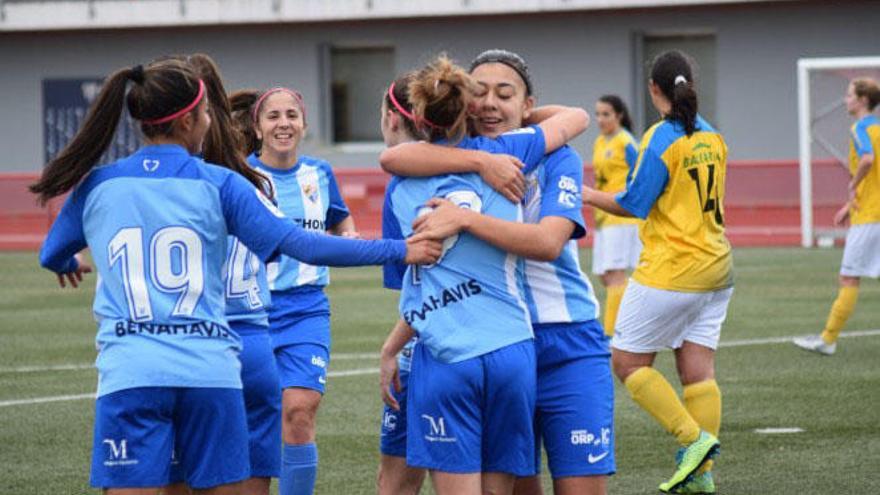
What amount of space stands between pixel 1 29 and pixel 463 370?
3330cm

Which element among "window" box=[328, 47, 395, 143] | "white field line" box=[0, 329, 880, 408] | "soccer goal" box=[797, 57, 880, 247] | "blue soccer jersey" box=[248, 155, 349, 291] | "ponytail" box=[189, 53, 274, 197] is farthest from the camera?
"window" box=[328, 47, 395, 143]

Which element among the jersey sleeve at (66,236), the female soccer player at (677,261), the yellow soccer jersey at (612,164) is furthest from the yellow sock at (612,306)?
the jersey sleeve at (66,236)

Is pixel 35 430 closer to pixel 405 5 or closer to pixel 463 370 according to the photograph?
pixel 463 370

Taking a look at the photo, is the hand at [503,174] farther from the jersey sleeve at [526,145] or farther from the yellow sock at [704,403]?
the yellow sock at [704,403]

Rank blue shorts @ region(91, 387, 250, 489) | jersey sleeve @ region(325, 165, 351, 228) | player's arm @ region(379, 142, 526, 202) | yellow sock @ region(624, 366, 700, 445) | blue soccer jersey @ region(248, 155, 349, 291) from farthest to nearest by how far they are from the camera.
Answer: yellow sock @ region(624, 366, 700, 445), jersey sleeve @ region(325, 165, 351, 228), blue soccer jersey @ region(248, 155, 349, 291), player's arm @ region(379, 142, 526, 202), blue shorts @ region(91, 387, 250, 489)

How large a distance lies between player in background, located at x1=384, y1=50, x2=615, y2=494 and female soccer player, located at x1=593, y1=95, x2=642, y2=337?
10280 mm

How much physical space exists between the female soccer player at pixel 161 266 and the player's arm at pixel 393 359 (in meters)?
0.60

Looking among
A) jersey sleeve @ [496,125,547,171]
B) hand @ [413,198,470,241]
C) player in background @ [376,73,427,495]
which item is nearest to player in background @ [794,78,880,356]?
player in background @ [376,73,427,495]

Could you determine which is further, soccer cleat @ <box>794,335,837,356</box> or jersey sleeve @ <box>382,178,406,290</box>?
soccer cleat @ <box>794,335,837,356</box>

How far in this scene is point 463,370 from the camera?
5527 millimetres

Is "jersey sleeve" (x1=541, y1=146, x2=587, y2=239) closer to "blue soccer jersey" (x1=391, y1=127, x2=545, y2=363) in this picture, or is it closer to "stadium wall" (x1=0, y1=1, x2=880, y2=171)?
"blue soccer jersey" (x1=391, y1=127, x2=545, y2=363)

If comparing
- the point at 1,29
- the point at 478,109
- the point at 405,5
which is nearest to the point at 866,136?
the point at 478,109

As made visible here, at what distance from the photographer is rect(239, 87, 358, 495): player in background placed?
764 centimetres

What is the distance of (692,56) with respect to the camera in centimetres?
3472
